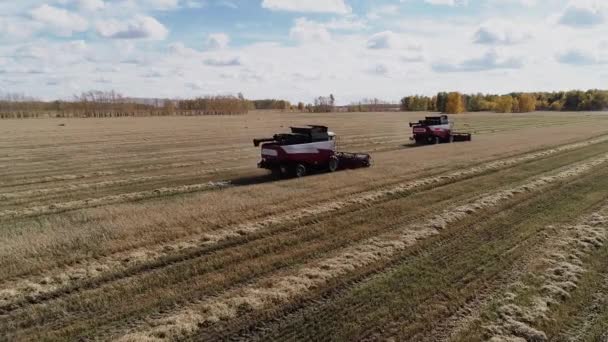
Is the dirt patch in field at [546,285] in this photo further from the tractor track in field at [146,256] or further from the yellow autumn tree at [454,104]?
the yellow autumn tree at [454,104]

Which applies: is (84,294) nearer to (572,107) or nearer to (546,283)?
(546,283)

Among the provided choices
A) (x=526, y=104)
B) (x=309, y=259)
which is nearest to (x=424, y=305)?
(x=309, y=259)

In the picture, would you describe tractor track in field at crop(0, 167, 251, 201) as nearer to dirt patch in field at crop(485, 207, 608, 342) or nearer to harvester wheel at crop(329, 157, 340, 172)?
harvester wheel at crop(329, 157, 340, 172)

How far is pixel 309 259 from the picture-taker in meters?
8.80

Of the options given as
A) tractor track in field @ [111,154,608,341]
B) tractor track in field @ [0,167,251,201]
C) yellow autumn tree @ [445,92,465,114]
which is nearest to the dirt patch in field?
tractor track in field @ [111,154,608,341]

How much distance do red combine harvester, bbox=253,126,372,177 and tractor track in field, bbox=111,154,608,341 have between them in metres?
7.44

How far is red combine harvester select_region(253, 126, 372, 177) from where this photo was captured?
17.7 meters

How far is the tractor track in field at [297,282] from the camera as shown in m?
6.38

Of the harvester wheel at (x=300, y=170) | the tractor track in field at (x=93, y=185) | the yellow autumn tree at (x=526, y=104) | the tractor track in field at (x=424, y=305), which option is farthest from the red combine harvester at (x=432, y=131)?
the yellow autumn tree at (x=526, y=104)

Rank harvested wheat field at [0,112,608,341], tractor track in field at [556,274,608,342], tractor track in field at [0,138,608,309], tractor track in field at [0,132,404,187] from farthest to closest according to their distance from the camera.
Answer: tractor track in field at [0,132,404,187]
tractor track in field at [0,138,608,309]
harvested wheat field at [0,112,608,341]
tractor track in field at [556,274,608,342]

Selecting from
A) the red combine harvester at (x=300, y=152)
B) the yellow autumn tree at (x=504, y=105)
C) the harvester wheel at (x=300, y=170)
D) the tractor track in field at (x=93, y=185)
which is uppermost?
the yellow autumn tree at (x=504, y=105)

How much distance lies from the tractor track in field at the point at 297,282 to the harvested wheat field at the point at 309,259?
0.11 ft

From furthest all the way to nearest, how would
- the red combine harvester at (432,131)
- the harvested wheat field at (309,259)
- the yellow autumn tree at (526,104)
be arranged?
the yellow autumn tree at (526,104) → the red combine harvester at (432,131) → the harvested wheat field at (309,259)

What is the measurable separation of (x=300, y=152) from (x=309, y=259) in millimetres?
9686
